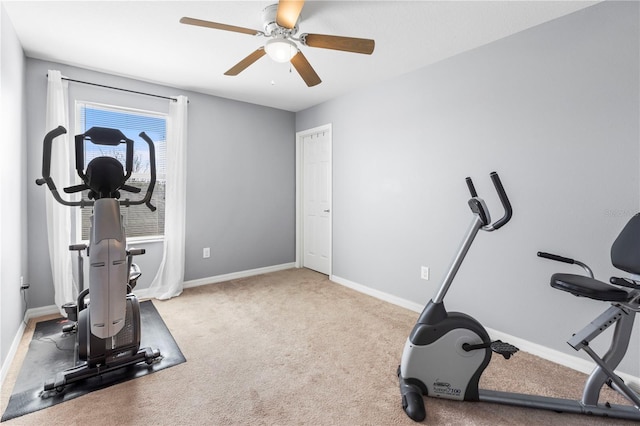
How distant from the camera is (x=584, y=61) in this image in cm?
206

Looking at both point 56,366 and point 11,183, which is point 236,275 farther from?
point 11,183

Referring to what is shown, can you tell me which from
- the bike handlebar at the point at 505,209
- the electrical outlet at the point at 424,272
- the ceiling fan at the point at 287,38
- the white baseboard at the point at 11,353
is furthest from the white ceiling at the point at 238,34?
the white baseboard at the point at 11,353

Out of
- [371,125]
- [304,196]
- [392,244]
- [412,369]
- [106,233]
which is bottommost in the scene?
[412,369]

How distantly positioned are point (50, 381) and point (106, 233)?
0.97 m

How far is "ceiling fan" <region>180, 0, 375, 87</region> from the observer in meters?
1.75

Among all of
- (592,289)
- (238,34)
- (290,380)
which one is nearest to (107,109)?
(238,34)

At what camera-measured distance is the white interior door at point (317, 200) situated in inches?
170

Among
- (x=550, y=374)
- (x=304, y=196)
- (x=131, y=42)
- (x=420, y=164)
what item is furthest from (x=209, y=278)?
(x=550, y=374)

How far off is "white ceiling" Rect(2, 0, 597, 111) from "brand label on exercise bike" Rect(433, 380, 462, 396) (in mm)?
2382

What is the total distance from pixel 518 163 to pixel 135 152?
381 cm

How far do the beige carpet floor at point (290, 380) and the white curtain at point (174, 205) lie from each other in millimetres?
500

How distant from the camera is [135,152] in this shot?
3445mm

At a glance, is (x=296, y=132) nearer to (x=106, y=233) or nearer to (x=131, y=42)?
(x=131, y=42)

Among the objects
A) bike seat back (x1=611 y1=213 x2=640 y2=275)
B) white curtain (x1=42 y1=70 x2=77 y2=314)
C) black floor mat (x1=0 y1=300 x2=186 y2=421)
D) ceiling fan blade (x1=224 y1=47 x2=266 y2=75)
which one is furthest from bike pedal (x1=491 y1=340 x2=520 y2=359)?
white curtain (x1=42 y1=70 x2=77 y2=314)
